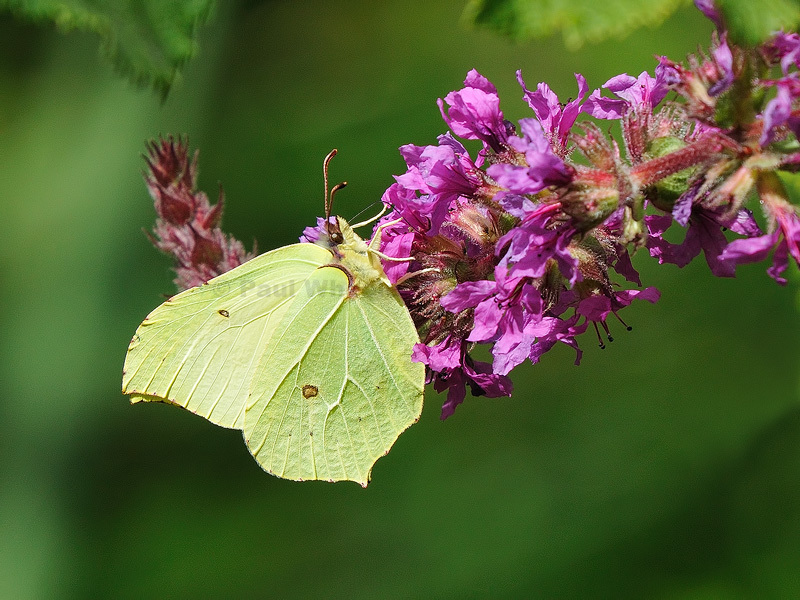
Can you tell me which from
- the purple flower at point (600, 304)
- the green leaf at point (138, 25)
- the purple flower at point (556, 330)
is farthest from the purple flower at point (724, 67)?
the green leaf at point (138, 25)

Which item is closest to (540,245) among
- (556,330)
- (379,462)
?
(556,330)

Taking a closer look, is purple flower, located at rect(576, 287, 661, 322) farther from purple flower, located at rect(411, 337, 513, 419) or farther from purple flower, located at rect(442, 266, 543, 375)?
purple flower, located at rect(411, 337, 513, 419)

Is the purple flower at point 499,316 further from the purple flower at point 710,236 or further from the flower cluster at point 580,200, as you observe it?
the purple flower at point 710,236

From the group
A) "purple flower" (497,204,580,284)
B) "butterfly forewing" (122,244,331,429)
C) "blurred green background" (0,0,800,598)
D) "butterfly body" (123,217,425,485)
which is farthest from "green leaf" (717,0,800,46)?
"blurred green background" (0,0,800,598)

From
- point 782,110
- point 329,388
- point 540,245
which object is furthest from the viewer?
point 329,388

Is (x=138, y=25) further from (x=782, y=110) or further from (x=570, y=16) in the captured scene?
(x=782, y=110)
